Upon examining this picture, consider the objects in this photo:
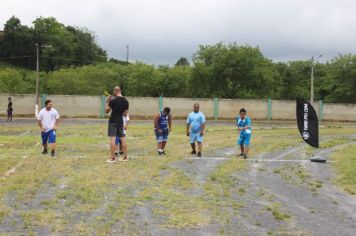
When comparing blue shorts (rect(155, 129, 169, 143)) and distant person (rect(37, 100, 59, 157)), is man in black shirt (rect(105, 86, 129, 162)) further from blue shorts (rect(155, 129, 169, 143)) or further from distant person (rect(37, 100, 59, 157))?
blue shorts (rect(155, 129, 169, 143))

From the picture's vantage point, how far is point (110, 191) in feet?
31.6

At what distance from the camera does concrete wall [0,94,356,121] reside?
44.3m

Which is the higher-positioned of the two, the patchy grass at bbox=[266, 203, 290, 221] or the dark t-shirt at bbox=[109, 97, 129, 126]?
the dark t-shirt at bbox=[109, 97, 129, 126]

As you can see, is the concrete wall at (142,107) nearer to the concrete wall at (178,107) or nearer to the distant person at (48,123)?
the concrete wall at (178,107)

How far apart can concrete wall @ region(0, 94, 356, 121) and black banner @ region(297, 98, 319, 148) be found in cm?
2902

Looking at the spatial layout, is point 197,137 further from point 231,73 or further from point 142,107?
point 231,73

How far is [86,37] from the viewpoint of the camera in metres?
118

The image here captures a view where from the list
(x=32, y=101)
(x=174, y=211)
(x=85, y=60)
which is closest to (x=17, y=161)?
(x=174, y=211)

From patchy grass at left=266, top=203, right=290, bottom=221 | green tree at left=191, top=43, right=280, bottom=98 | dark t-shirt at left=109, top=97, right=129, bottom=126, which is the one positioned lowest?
patchy grass at left=266, top=203, right=290, bottom=221

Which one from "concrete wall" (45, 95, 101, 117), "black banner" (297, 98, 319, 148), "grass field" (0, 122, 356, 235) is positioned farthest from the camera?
"concrete wall" (45, 95, 101, 117)

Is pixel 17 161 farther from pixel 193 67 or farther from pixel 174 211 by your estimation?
pixel 193 67

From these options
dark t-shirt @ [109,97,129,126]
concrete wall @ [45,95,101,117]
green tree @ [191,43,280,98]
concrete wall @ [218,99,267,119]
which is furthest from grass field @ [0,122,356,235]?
green tree @ [191,43,280,98]

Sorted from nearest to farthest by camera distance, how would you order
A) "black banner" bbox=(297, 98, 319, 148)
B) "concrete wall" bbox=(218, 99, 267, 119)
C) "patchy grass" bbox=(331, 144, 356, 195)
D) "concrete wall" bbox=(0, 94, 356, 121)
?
"patchy grass" bbox=(331, 144, 356, 195)
"black banner" bbox=(297, 98, 319, 148)
"concrete wall" bbox=(0, 94, 356, 121)
"concrete wall" bbox=(218, 99, 267, 119)

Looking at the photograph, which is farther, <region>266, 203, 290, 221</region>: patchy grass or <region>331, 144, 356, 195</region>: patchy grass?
<region>331, 144, 356, 195</region>: patchy grass
